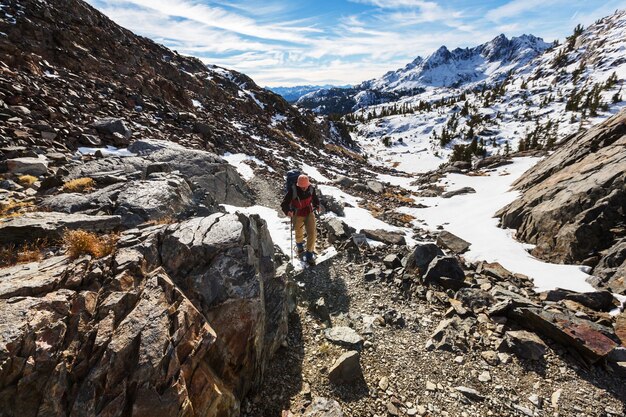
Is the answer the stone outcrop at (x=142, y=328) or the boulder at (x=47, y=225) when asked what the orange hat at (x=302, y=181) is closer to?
the stone outcrop at (x=142, y=328)

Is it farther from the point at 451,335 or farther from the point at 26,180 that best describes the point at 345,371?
the point at 26,180

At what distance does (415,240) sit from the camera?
14.2 meters

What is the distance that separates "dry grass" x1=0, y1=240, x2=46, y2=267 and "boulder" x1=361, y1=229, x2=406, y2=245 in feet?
34.7

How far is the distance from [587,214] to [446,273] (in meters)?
6.63

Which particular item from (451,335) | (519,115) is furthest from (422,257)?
(519,115)

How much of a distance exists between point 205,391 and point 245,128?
39.7 metres

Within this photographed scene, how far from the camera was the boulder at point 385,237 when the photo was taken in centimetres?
1263

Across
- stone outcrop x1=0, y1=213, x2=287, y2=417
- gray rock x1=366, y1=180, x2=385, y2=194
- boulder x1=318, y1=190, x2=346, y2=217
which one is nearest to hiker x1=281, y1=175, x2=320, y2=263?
stone outcrop x1=0, y1=213, x2=287, y2=417

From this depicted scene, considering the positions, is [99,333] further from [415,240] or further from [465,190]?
[465,190]

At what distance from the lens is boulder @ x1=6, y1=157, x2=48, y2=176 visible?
9.40 m

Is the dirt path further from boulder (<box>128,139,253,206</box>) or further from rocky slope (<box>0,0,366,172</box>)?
rocky slope (<box>0,0,366,172</box>)

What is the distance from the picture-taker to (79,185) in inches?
341

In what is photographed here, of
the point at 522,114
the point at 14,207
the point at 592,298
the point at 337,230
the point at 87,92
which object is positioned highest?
the point at 87,92

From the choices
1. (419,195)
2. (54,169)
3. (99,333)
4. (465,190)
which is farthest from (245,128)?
(99,333)
